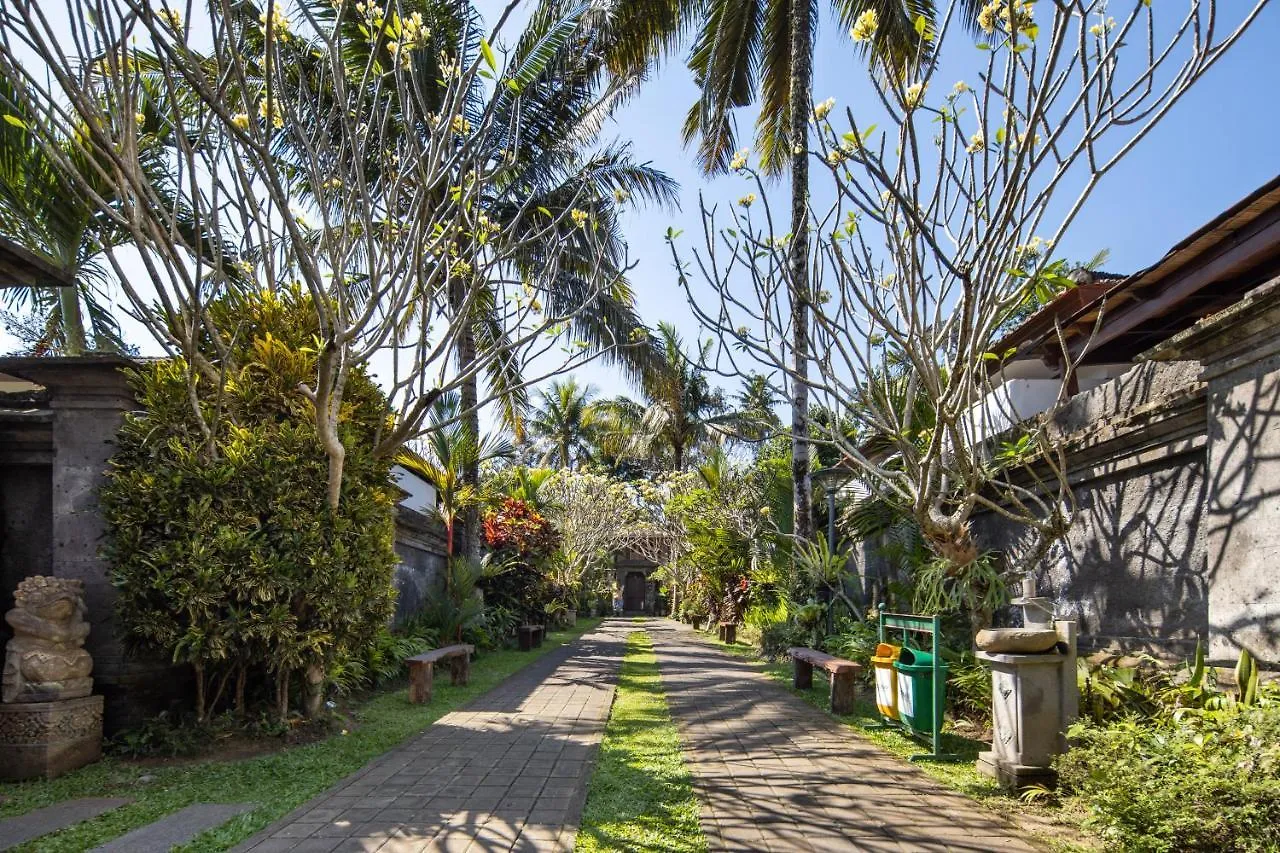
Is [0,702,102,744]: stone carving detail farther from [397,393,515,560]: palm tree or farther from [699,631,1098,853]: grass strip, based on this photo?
[397,393,515,560]: palm tree

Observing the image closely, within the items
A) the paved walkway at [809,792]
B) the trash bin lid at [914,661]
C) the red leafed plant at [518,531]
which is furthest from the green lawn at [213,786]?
the red leafed plant at [518,531]

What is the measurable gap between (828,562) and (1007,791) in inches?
261

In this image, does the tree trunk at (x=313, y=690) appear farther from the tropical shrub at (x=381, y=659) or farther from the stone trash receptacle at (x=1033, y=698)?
the stone trash receptacle at (x=1033, y=698)

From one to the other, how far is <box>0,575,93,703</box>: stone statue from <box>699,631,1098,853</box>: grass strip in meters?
5.89

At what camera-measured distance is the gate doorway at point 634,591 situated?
44594mm

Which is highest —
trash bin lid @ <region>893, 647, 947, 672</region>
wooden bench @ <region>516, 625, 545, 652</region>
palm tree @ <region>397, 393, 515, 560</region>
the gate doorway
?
palm tree @ <region>397, 393, 515, 560</region>

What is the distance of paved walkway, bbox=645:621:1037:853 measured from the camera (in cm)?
431

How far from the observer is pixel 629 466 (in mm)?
39625

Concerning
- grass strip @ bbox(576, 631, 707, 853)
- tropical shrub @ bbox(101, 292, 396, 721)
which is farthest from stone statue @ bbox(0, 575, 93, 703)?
grass strip @ bbox(576, 631, 707, 853)

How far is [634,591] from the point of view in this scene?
44781 millimetres

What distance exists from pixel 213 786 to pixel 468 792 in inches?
65.8

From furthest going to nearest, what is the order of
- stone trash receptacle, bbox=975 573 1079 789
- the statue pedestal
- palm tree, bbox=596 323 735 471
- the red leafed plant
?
palm tree, bbox=596 323 735 471 < the red leafed plant < the statue pedestal < stone trash receptacle, bbox=975 573 1079 789

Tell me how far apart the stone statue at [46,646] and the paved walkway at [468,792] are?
6.89 feet

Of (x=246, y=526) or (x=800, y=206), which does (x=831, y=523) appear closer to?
(x=800, y=206)
